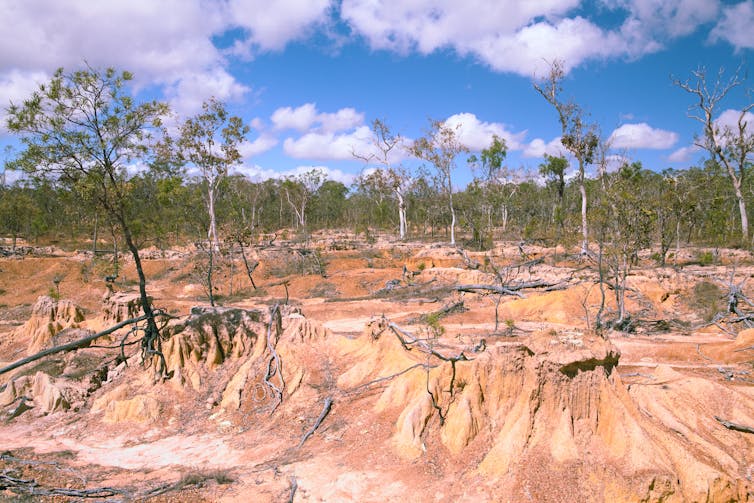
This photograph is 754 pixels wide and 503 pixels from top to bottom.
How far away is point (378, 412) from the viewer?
8.62 m

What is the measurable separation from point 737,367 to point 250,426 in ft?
35.4

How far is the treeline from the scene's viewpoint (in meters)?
25.0

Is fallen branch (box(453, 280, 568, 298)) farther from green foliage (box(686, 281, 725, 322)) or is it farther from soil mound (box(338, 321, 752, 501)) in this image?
soil mound (box(338, 321, 752, 501))

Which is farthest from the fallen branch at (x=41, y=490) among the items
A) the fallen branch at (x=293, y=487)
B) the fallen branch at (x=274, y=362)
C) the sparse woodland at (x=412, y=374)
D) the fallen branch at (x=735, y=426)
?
the fallen branch at (x=735, y=426)

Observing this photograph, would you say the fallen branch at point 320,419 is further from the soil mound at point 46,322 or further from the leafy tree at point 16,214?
the leafy tree at point 16,214

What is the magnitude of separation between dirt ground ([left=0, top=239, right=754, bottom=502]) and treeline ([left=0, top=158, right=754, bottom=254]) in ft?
18.1

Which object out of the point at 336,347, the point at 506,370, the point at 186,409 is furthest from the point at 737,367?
the point at 186,409

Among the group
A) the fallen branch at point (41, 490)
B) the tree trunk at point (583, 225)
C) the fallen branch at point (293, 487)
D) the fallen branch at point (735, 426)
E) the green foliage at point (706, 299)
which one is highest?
the tree trunk at point (583, 225)

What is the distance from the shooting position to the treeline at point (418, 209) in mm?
24953

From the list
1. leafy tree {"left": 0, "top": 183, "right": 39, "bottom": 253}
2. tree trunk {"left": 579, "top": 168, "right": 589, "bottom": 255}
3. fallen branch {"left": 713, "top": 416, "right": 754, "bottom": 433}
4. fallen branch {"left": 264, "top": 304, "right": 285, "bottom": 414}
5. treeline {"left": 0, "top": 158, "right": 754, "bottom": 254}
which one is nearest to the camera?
fallen branch {"left": 713, "top": 416, "right": 754, "bottom": 433}

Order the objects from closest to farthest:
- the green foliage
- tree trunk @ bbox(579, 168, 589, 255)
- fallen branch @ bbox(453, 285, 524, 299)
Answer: the green foliage, fallen branch @ bbox(453, 285, 524, 299), tree trunk @ bbox(579, 168, 589, 255)

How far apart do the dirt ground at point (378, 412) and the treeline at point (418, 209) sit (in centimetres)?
550

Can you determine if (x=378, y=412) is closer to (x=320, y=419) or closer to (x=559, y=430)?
(x=320, y=419)

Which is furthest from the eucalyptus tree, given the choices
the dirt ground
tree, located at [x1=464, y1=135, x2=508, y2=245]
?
the dirt ground
